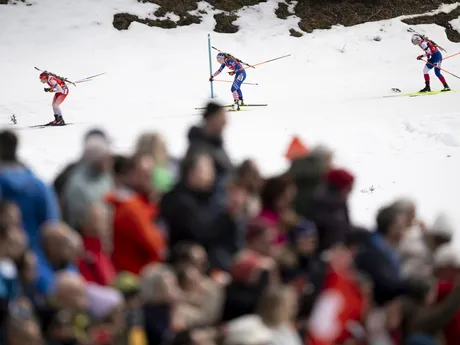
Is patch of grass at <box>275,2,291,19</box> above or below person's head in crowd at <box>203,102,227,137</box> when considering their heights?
below

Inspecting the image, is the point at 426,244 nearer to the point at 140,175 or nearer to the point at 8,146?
the point at 140,175

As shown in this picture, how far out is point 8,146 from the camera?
3.92 meters

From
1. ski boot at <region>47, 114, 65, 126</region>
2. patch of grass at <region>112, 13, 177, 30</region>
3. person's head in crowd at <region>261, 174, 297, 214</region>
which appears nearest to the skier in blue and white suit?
ski boot at <region>47, 114, 65, 126</region>

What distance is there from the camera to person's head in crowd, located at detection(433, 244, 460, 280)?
147 inches

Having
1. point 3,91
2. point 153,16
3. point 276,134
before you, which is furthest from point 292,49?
point 276,134

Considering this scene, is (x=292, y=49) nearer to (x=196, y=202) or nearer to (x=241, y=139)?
(x=241, y=139)

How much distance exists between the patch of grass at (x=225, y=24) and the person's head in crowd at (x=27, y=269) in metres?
19.1

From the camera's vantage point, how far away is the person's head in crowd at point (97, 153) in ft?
13.0

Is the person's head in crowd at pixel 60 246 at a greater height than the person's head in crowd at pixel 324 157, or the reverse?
the person's head in crowd at pixel 60 246

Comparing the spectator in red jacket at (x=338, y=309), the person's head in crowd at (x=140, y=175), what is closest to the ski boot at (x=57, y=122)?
the person's head in crowd at (x=140, y=175)

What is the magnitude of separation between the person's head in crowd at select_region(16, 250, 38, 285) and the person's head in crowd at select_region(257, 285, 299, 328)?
1.14 m

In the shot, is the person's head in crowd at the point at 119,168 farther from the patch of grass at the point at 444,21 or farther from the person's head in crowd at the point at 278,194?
the patch of grass at the point at 444,21

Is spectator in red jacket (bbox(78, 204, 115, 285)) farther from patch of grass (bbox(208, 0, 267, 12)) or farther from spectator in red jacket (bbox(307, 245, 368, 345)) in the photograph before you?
patch of grass (bbox(208, 0, 267, 12))

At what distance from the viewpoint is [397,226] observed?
13.0ft
